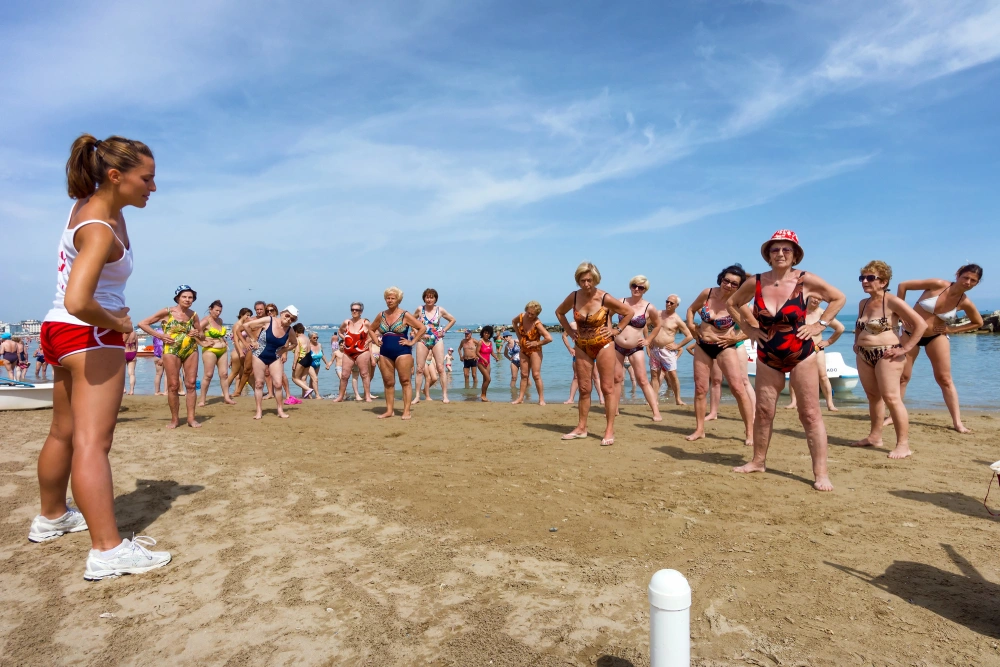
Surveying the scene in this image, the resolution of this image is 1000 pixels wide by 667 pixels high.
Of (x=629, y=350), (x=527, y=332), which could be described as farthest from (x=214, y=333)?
(x=629, y=350)

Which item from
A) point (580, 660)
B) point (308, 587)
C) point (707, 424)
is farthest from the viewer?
point (707, 424)

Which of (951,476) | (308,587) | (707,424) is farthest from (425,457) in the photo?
(951,476)

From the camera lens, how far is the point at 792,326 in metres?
4.93

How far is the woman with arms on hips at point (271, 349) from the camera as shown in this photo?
31.1ft

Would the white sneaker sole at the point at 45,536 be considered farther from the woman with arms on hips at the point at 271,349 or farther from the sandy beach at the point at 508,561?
the woman with arms on hips at the point at 271,349

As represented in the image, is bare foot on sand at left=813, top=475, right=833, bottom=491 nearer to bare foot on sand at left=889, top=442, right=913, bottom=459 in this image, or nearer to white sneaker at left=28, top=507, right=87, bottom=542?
bare foot on sand at left=889, top=442, right=913, bottom=459

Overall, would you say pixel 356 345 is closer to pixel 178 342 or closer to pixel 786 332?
pixel 178 342

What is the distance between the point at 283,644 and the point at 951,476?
5837mm

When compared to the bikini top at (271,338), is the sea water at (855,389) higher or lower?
lower

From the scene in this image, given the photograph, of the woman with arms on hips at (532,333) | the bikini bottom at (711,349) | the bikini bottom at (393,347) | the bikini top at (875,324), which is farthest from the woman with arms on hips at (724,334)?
the bikini bottom at (393,347)

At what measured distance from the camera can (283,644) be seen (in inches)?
101

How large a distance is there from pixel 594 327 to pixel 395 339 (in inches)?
147

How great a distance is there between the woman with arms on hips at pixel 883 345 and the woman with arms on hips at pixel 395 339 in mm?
5934

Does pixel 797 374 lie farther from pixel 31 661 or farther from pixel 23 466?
pixel 23 466
